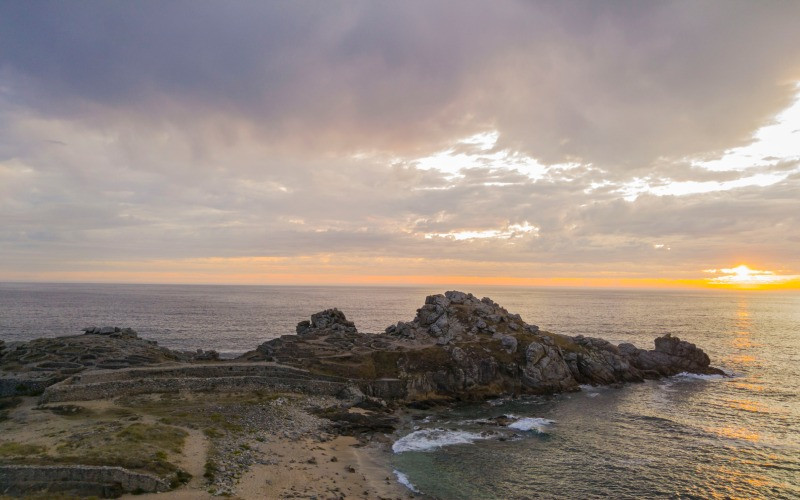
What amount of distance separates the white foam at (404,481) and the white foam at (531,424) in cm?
1929

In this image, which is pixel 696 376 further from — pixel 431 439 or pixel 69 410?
pixel 69 410

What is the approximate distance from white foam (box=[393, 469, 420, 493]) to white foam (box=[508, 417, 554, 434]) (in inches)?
759

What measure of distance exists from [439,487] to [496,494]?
482 centimetres

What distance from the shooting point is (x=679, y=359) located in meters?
90.6

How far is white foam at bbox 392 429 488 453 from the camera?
48406mm

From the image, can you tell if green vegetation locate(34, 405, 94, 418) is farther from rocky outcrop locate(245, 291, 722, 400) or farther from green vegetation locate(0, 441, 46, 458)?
rocky outcrop locate(245, 291, 722, 400)

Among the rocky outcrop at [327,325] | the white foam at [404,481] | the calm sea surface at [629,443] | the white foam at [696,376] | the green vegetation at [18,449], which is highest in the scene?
the rocky outcrop at [327,325]

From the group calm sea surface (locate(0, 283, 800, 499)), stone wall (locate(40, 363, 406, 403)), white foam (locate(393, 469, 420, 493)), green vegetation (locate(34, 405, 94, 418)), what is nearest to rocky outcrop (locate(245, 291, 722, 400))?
stone wall (locate(40, 363, 406, 403))

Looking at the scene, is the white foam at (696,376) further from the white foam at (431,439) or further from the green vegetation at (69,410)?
the green vegetation at (69,410)

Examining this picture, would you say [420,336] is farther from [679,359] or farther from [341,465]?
[679,359]

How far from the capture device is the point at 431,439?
51062 mm

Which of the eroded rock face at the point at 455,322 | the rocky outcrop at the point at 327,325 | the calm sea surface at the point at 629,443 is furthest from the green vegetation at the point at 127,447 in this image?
the rocky outcrop at the point at 327,325

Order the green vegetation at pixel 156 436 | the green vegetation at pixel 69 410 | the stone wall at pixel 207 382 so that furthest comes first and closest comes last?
1. the stone wall at pixel 207 382
2. the green vegetation at pixel 69 410
3. the green vegetation at pixel 156 436

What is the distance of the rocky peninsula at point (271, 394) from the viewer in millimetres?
34719
